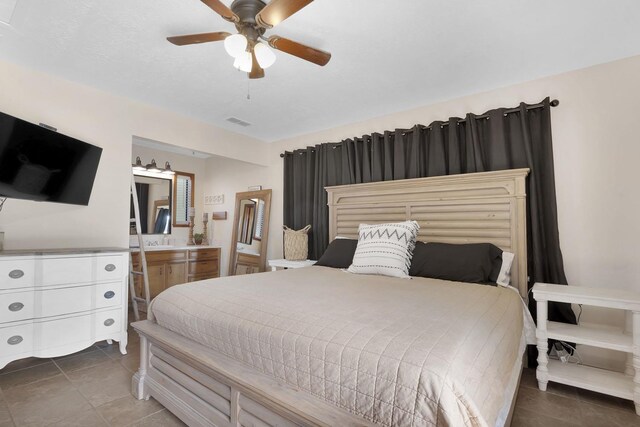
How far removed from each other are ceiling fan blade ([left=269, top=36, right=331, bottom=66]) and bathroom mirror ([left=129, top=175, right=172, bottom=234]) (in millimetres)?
3723

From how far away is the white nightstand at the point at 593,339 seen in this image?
1.85m

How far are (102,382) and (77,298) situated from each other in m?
0.68

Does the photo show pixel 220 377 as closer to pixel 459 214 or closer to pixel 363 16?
pixel 363 16

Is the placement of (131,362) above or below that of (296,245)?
below

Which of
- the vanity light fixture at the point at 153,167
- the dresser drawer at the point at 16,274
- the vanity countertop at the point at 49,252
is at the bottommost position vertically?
the dresser drawer at the point at 16,274

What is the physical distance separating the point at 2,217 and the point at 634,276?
478 cm

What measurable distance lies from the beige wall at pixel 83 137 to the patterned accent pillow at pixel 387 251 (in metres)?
2.35

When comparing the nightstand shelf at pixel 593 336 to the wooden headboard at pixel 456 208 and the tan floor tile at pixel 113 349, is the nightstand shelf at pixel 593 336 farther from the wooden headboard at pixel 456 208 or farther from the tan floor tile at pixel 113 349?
the tan floor tile at pixel 113 349

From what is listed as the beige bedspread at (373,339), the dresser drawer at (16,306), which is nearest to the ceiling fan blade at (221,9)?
the beige bedspread at (373,339)

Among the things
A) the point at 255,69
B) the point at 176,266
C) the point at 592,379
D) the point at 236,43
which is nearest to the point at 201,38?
the point at 236,43

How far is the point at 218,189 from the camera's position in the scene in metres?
5.31

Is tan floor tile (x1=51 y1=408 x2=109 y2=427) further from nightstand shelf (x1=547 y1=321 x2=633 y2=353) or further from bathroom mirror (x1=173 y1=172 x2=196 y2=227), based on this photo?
bathroom mirror (x1=173 y1=172 x2=196 y2=227)

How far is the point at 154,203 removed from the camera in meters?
4.85

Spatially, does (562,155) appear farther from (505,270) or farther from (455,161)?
(505,270)
